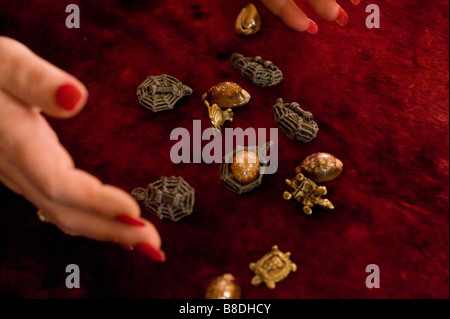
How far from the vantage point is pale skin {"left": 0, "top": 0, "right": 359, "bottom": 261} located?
19.4 inches

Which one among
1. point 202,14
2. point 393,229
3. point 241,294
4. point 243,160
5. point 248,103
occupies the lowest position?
point 241,294

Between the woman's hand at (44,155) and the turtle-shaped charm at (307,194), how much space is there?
291 millimetres

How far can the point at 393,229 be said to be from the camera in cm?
70

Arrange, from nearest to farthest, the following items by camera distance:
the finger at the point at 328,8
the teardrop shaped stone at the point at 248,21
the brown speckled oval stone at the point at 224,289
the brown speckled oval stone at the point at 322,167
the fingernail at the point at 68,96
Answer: the fingernail at the point at 68,96 < the brown speckled oval stone at the point at 224,289 < the brown speckled oval stone at the point at 322,167 < the finger at the point at 328,8 < the teardrop shaped stone at the point at 248,21

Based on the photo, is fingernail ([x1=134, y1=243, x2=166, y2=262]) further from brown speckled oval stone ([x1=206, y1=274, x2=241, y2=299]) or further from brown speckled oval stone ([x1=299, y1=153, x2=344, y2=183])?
brown speckled oval stone ([x1=299, y1=153, x2=344, y2=183])

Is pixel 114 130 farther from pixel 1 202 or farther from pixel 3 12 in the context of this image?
pixel 3 12

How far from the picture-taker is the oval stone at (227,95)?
0.82 metres

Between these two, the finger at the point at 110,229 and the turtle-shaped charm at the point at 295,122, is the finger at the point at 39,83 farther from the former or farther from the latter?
the turtle-shaped charm at the point at 295,122

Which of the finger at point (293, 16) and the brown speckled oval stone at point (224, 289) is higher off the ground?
the finger at point (293, 16)

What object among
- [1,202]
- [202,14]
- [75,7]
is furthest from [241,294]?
[75,7]

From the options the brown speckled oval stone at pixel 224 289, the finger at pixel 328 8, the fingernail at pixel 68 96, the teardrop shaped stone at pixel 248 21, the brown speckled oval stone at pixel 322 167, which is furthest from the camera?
the teardrop shaped stone at pixel 248 21

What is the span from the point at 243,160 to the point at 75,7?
0.67 metres

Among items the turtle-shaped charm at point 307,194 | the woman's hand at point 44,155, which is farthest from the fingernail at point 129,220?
the turtle-shaped charm at point 307,194

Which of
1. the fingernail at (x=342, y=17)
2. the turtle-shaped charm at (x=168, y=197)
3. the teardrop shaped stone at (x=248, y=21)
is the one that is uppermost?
the teardrop shaped stone at (x=248, y=21)
